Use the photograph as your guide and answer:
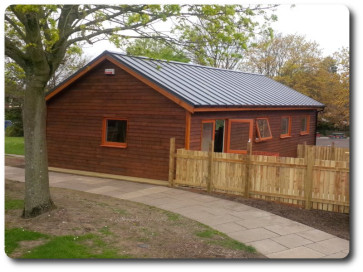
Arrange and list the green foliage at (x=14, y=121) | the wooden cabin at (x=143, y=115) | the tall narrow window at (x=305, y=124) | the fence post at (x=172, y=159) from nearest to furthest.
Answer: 1. the fence post at (x=172, y=159)
2. the wooden cabin at (x=143, y=115)
3. the tall narrow window at (x=305, y=124)
4. the green foliage at (x=14, y=121)

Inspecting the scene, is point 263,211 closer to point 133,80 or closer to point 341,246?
point 341,246

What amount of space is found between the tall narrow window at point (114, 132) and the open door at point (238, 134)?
379cm

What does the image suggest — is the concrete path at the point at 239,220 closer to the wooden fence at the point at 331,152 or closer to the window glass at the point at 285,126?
the wooden fence at the point at 331,152

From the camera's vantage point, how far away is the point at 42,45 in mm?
9008

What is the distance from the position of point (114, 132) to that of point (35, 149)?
6.21m

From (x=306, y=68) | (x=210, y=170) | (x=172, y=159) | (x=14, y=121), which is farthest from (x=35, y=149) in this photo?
(x=306, y=68)

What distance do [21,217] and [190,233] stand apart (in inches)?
147

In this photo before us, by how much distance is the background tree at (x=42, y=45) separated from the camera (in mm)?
8766

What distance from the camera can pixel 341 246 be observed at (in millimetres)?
8070

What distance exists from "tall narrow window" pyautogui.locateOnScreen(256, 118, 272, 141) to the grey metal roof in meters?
0.80

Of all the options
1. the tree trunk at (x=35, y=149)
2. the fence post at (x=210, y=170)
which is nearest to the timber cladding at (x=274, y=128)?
the fence post at (x=210, y=170)

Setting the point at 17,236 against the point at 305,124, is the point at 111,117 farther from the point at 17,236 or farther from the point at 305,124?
the point at 305,124

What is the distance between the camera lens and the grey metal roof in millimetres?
13844

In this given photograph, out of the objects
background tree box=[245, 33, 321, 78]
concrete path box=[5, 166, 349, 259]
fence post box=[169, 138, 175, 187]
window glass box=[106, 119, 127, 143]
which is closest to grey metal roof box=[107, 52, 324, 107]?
fence post box=[169, 138, 175, 187]
